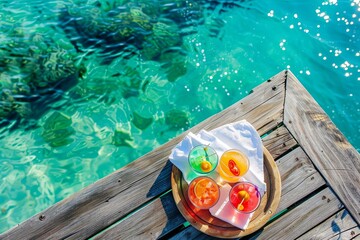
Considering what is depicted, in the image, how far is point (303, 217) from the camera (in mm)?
2732

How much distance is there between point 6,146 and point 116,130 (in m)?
1.33

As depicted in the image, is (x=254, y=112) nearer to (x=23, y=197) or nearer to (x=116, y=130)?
(x=116, y=130)

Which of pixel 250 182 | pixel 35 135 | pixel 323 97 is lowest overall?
pixel 35 135

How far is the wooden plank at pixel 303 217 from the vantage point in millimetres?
2676

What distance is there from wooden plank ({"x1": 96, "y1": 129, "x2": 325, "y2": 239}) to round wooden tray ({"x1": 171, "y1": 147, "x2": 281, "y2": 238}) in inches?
5.7

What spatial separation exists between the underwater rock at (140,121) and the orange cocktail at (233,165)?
192cm

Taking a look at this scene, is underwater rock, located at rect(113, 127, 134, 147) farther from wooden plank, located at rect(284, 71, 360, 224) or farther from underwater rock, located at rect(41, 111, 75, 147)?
wooden plank, located at rect(284, 71, 360, 224)

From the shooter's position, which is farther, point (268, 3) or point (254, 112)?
point (268, 3)

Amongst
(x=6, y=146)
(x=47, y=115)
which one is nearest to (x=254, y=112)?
(x=47, y=115)

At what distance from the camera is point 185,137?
2.83m

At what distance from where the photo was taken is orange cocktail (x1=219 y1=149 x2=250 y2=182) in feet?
8.55

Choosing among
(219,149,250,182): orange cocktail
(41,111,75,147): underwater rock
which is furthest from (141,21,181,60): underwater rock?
(219,149,250,182): orange cocktail

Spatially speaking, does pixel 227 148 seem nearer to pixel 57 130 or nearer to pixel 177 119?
pixel 177 119

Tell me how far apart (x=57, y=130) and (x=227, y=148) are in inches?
95.7
